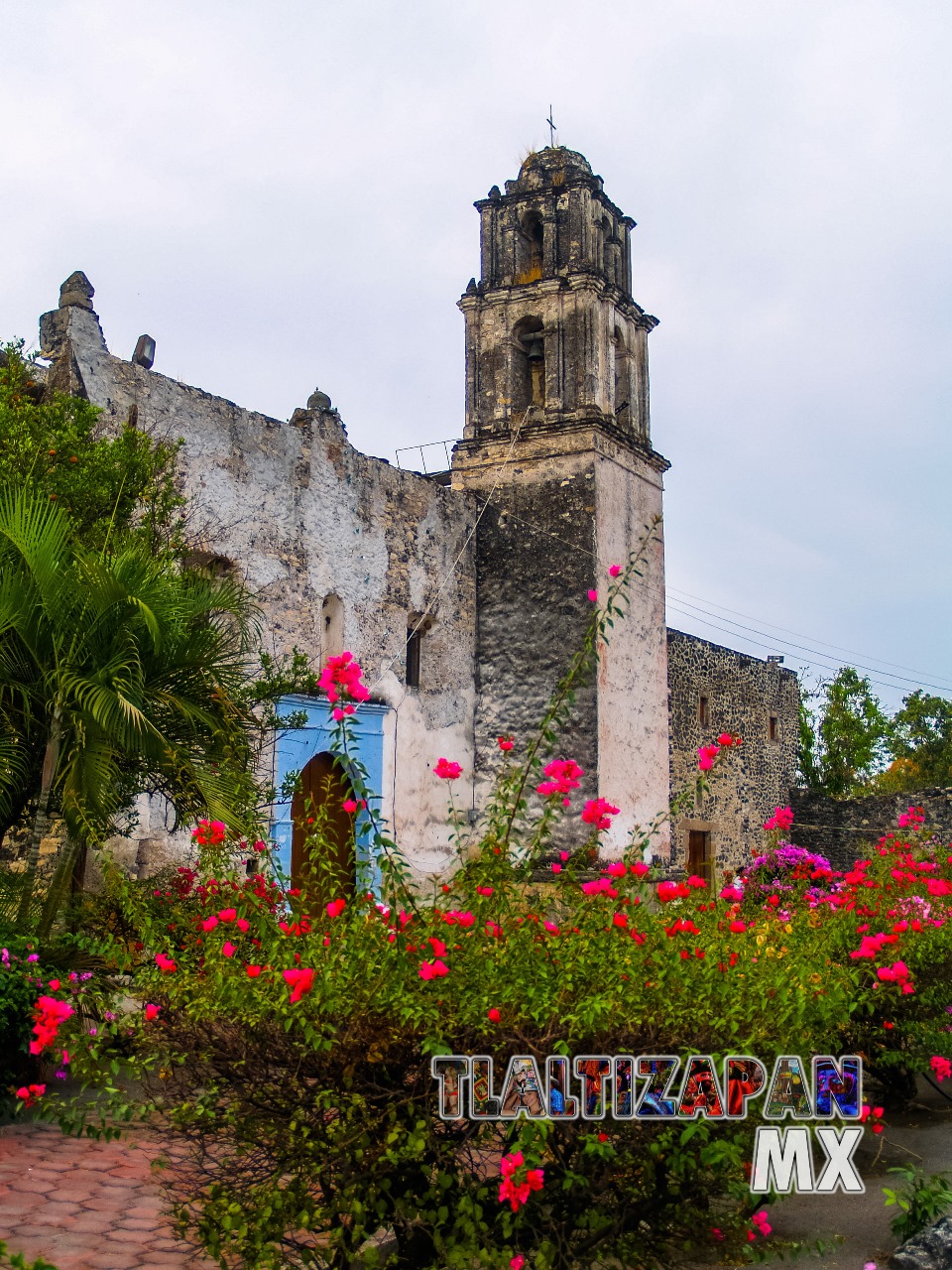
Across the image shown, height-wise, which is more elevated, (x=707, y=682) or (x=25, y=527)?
(x=707, y=682)

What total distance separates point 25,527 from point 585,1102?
13.0 feet

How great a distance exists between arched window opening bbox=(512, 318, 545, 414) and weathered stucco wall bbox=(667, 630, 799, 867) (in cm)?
444

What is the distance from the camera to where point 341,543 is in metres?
12.6

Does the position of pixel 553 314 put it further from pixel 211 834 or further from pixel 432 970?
pixel 432 970

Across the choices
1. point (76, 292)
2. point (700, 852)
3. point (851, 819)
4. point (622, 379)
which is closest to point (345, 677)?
point (76, 292)

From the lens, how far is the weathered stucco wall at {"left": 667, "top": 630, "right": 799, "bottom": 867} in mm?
17906

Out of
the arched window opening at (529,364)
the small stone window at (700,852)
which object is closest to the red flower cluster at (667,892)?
the arched window opening at (529,364)

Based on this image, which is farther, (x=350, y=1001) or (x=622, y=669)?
(x=622, y=669)

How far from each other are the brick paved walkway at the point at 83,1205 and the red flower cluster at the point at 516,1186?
3.64 ft

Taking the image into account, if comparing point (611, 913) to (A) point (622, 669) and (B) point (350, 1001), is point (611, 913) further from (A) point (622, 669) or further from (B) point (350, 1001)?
(A) point (622, 669)

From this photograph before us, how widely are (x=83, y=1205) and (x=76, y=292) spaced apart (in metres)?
8.08

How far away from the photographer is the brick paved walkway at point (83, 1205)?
3818 millimetres

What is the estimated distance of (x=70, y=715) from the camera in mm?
5586

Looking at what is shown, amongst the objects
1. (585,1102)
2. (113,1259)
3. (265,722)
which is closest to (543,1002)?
(585,1102)
